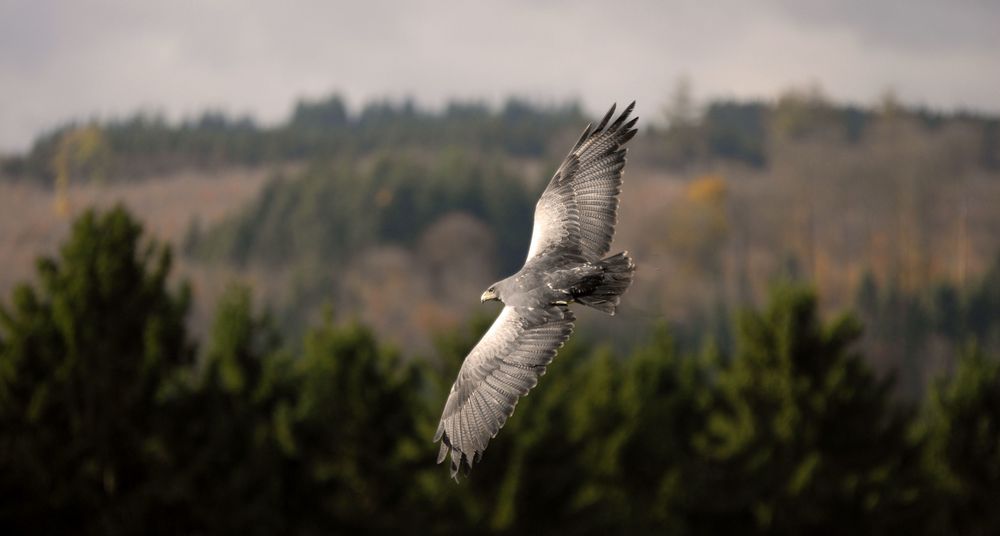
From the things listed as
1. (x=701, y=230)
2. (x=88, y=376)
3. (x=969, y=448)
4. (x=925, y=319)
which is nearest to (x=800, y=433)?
(x=969, y=448)

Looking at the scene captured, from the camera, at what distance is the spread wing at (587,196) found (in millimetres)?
15328

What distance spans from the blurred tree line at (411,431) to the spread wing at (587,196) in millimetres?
21723

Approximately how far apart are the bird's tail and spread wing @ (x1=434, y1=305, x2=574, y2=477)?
0.26m

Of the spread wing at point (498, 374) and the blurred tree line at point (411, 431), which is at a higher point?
the spread wing at point (498, 374)

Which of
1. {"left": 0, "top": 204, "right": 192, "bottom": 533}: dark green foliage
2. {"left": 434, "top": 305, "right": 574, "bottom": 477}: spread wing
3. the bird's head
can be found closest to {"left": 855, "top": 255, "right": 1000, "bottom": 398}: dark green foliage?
{"left": 0, "top": 204, "right": 192, "bottom": 533}: dark green foliage

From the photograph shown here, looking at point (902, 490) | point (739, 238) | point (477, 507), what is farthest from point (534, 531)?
point (739, 238)

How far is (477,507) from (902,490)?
16507 millimetres

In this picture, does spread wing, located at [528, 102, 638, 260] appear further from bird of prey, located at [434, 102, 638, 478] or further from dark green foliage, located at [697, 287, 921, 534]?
dark green foliage, located at [697, 287, 921, 534]

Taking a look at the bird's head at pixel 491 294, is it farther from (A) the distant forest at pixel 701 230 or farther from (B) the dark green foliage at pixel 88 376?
(A) the distant forest at pixel 701 230

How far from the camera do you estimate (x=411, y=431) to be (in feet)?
137

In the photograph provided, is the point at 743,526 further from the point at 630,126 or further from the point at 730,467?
the point at 630,126

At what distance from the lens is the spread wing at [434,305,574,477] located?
13.7 m

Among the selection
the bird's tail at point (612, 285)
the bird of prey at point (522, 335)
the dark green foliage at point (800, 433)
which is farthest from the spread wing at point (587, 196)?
the dark green foliage at point (800, 433)

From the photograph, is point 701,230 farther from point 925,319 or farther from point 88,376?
point 88,376
